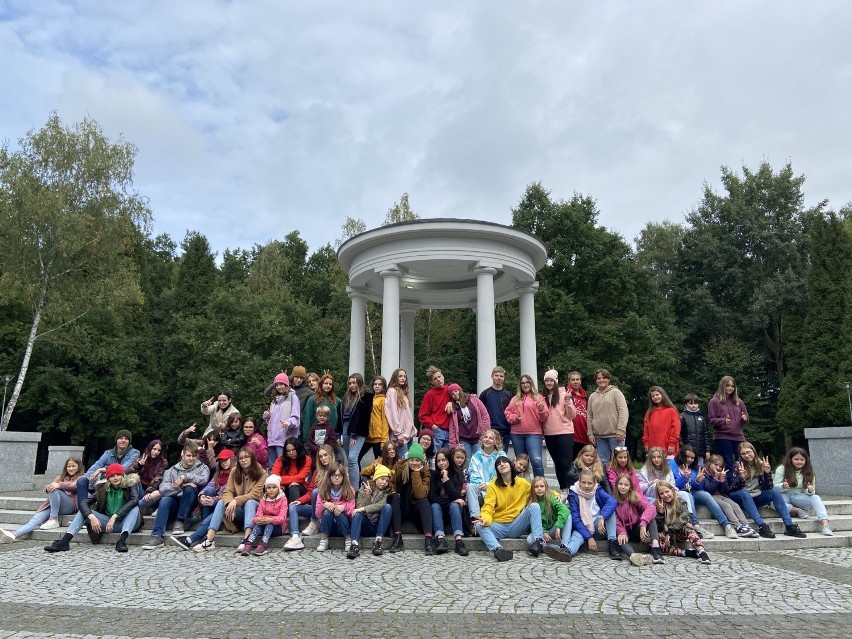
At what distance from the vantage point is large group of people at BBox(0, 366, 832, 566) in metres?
7.71

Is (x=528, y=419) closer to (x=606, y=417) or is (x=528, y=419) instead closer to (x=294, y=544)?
(x=606, y=417)

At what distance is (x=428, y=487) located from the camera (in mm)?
8109

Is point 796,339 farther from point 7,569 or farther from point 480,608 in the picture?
point 7,569

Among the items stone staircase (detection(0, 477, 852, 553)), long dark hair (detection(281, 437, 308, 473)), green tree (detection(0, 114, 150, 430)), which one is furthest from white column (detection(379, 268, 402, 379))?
green tree (detection(0, 114, 150, 430))

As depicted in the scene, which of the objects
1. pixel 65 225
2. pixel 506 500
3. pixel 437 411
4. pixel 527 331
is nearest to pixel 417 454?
pixel 506 500

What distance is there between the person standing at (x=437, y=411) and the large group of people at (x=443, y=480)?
24 millimetres

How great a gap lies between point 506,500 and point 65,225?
2130 centimetres

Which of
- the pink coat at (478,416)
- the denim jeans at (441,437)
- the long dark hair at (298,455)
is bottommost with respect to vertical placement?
the long dark hair at (298,455)

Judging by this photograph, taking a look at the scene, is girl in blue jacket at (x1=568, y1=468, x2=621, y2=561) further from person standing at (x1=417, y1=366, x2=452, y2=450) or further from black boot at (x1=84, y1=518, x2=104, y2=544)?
black boot at (x1=84, y1=518, x2=104, y2=544)

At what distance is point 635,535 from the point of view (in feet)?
25.4

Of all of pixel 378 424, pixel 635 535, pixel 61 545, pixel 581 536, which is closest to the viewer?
pixel 581 536

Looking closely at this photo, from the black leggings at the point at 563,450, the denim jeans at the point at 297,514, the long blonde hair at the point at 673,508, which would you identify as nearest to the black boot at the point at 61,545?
the denim jeans at the point at 297,514

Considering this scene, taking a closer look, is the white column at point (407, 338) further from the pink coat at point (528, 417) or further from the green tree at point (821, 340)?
the green tree at point (821, 340)

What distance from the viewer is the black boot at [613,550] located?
7.30 meters
